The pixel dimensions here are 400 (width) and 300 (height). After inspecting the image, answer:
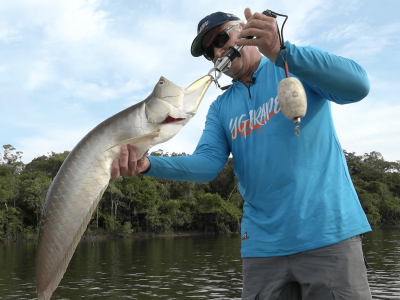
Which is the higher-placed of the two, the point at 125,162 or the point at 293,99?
the point at 293,99

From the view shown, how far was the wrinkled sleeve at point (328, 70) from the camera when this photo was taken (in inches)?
88.4

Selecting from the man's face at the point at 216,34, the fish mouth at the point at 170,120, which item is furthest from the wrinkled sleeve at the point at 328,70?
the man's face at the point at 216,34

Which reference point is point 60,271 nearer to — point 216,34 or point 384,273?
point 216,34

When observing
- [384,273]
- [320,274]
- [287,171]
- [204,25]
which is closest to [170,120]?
[287,171]

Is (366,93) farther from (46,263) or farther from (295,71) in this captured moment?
(46,263)

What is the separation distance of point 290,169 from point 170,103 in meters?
0.94

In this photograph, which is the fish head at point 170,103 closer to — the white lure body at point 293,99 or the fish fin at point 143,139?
the fish fin at point 143,139

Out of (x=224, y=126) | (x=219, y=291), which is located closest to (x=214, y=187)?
(x=219, y=291)

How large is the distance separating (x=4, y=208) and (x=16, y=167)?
40.1ft

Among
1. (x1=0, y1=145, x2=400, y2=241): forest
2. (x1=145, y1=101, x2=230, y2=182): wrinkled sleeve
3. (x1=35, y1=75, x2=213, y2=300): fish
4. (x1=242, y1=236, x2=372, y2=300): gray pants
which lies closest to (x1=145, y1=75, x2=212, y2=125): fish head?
(x1=35, y1=75, x2=213, y2=300): fish

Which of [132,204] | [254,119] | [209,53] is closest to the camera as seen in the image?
[254,119]

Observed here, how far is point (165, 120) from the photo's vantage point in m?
2.49

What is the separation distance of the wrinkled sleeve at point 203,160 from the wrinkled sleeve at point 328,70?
43.3 inches

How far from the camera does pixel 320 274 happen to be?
2.59m
